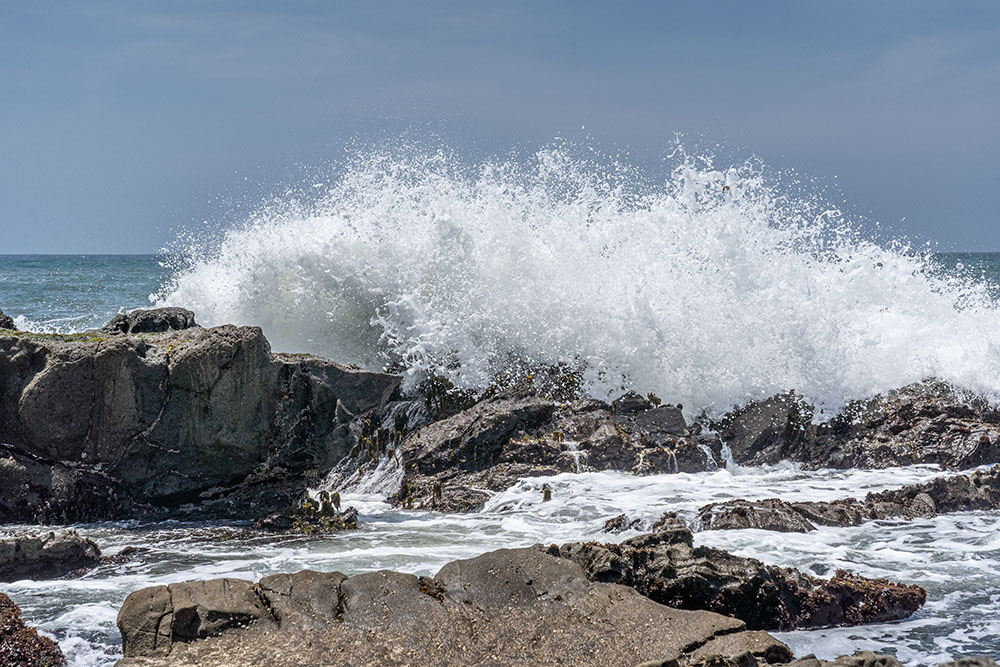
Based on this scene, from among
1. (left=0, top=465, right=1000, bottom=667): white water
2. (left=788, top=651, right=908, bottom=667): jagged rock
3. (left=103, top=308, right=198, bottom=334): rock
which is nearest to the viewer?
(left=788, top=651, right=908, bottom=667): jagged rock

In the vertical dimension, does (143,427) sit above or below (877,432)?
above

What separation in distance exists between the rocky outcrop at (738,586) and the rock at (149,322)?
18.5ft

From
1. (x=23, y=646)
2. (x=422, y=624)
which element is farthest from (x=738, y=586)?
(x=23, y=646)

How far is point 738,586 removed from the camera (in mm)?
5551

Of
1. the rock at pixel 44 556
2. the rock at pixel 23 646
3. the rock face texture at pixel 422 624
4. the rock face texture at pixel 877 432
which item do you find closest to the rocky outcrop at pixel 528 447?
the rock face texture at pixel 877 432

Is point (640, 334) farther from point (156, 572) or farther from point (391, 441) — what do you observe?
point (156, 572)

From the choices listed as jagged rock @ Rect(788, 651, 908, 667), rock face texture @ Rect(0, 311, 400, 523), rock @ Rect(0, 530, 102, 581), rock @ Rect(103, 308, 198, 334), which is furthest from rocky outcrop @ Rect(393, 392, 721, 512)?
jagged rock @ Rect(788, 651, 908, 667)

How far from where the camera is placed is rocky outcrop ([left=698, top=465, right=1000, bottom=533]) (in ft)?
24.7

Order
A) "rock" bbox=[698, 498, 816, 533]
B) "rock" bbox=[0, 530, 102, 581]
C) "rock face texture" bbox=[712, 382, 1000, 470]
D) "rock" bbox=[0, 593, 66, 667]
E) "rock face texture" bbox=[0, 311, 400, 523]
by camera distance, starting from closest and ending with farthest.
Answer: "rock" bbox=[0, 593, 66, 667] → "rock" bbox=[0, 530, 102, 581] → "rock" bbox=[698, 498, 816, 533] → "rock face texture" bbox=[0, 311, 400, 523] → "rock face texture" bbox=[712, 382, 1000, 470]

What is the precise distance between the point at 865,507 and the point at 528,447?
10.5ft

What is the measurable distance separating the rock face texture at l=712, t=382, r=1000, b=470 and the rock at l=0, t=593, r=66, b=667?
23.5 ft

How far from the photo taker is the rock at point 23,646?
193 inches

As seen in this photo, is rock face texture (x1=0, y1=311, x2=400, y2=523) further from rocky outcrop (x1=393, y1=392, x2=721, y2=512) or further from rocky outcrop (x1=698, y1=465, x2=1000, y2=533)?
rocky outcrop (x1=698, y1=465, x2=1000, y2=533)

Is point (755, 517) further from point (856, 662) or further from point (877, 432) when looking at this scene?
point (877, 432)
